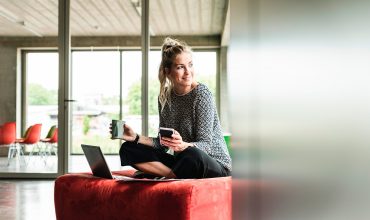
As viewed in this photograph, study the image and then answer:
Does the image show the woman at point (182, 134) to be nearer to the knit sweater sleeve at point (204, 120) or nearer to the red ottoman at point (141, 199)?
the knit sweater sleeve at point (204, 120)

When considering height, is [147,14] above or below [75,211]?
above

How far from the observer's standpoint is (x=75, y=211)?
6.81 feet

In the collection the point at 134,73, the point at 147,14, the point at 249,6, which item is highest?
the point at 147,14

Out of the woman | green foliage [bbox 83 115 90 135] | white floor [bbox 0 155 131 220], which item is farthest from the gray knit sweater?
green foliage [bbox 83 115 90 135]

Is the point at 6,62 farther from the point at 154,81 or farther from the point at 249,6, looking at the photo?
the point at 249,6

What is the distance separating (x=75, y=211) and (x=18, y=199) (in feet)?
6.68

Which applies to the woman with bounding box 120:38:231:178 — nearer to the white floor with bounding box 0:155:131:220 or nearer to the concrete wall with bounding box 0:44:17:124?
the white floor with bounding box 0:155:131:220

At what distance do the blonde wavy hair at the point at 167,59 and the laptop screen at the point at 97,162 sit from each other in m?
0.50

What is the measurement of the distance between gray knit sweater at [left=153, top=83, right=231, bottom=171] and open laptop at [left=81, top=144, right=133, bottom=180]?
0.97ft

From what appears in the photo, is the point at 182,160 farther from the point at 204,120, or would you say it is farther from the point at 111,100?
the point at 111,100

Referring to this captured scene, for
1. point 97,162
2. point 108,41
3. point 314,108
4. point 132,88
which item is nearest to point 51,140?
point 132,88

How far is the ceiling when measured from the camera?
17.2ft

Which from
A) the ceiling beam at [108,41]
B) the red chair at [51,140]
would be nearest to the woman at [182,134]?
the ceiling beam at [108,41]

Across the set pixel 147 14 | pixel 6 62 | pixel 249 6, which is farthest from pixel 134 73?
pixel 249 6
